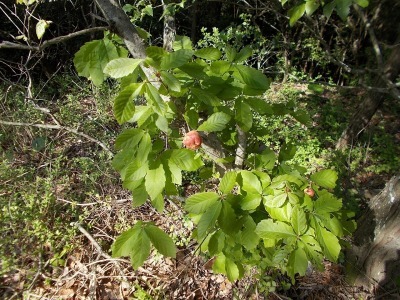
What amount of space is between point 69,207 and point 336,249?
7.78 ft

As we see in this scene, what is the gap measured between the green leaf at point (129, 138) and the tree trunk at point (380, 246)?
5.99 ft

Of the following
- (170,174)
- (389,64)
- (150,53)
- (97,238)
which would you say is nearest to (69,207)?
(97,238)

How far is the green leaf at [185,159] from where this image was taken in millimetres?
1091

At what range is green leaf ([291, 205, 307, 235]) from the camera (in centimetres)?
113

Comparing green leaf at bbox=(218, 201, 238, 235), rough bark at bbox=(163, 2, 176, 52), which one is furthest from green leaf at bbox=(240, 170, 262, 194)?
rough bark at bbox=(163, 2, 176, 52)

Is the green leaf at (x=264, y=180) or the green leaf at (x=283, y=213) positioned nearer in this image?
the green leaf at (x=283, y=213)

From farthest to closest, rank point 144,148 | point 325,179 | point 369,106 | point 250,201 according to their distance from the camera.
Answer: point 369,106 < point 325,179 < point 250,201 < point 144,148

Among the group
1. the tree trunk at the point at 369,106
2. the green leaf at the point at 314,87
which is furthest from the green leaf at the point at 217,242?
the green leaf at the point at 314,87

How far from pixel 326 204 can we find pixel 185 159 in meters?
0.61

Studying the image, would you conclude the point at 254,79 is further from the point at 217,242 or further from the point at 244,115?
the point at 217,242

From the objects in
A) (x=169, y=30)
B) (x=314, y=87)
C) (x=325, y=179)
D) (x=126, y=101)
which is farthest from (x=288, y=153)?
(x=314, y=87)

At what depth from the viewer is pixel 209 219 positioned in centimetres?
116

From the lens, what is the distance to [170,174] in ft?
3.77

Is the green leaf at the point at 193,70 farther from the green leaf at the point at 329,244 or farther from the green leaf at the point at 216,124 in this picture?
the green leaf at the point at 329,244
